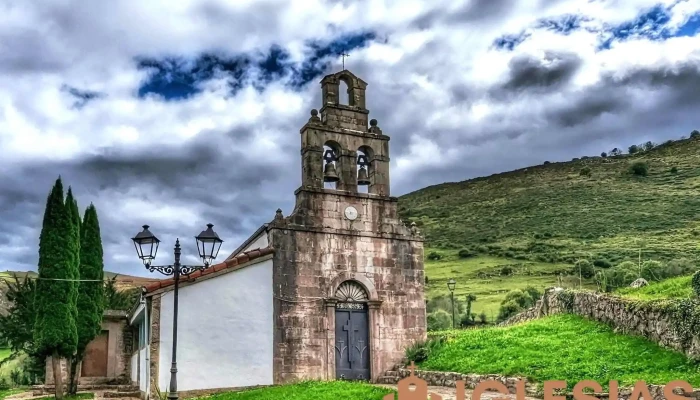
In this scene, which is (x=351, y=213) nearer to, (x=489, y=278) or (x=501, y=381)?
(x=501, y=381)

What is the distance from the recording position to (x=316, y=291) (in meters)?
19.9

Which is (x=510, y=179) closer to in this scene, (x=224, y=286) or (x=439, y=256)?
(x=439, y=256)

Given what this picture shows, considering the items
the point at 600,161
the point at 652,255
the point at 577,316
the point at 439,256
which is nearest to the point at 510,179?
the point at 600,161

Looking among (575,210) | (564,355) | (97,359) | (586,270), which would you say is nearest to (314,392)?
(564,355)

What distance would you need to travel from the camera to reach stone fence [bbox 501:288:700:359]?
14.5 metres

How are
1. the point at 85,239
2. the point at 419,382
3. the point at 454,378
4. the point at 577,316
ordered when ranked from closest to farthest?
1. the point at 419,382
2. the point at 454,378
3. the point at 577,316
4. the point at 85,239

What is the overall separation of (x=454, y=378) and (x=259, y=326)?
5549 mm

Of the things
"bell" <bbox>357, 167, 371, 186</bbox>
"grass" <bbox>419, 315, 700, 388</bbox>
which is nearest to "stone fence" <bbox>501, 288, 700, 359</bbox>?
"grass" <bbox>419, 315, 700, 388</bbox>

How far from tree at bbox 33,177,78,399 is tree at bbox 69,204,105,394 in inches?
74.3

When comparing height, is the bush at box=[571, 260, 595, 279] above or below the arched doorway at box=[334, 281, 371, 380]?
above

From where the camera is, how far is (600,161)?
84938 mm

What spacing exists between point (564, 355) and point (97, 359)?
17.8 meters

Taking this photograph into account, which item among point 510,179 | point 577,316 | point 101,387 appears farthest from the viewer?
point 510,179

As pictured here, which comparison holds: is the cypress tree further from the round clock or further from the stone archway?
the round clock
